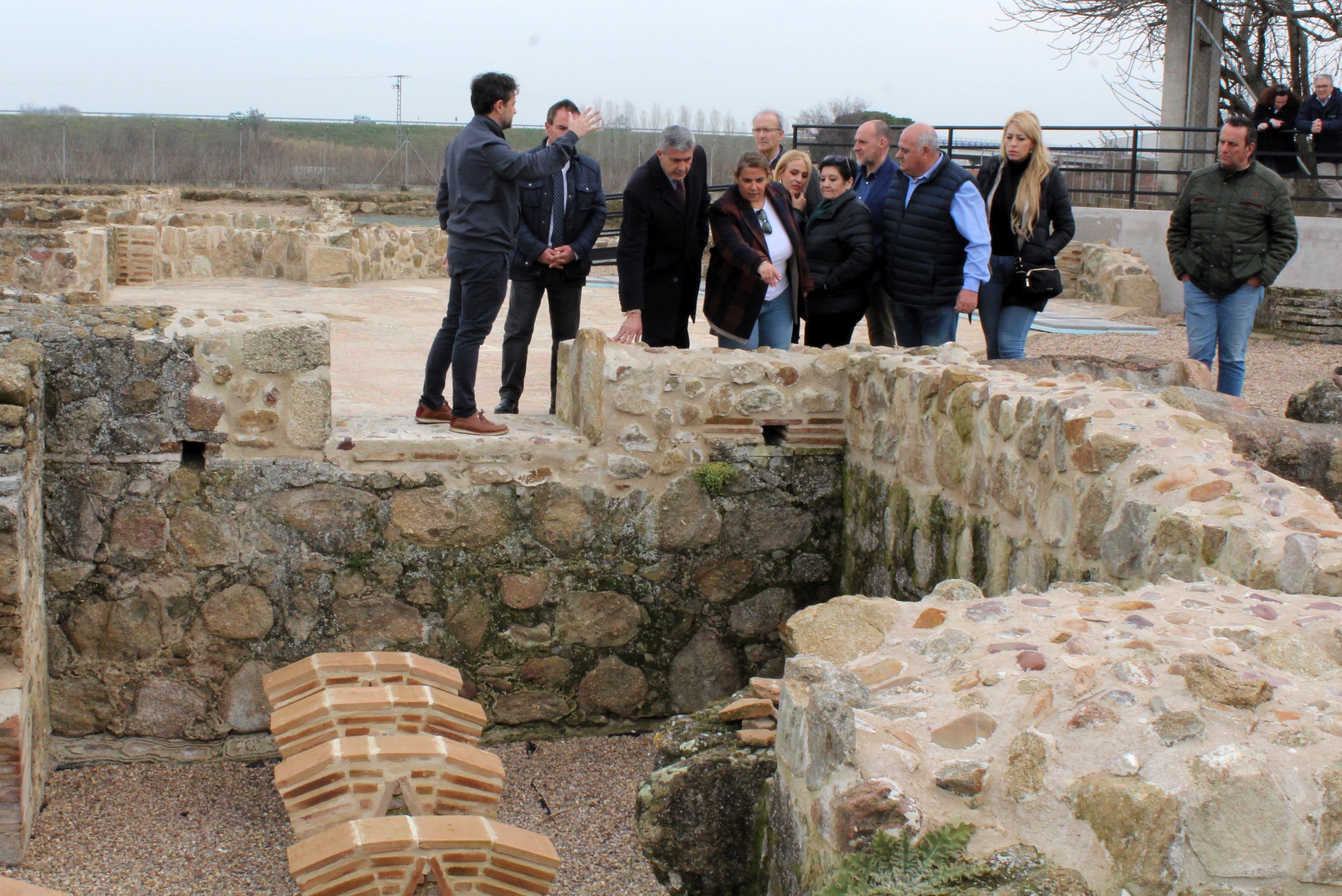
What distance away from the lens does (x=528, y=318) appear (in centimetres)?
565

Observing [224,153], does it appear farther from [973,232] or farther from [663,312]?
[973,232]

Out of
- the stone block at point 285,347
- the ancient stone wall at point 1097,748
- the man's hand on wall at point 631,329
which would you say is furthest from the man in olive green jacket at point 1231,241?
the stone block at point 285,347

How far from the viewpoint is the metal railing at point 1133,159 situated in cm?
1338

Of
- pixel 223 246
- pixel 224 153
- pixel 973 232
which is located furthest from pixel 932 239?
pixel 224 153

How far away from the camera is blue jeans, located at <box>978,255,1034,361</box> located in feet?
18.7

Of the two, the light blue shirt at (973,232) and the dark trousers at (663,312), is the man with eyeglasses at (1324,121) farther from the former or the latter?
the dark trousers at (663,312)

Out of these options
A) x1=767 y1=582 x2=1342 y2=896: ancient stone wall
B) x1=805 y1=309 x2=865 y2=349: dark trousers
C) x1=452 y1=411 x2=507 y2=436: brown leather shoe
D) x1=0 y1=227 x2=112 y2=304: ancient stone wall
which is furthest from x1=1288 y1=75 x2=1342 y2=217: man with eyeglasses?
x1=0 y1=227 x2=112 y2=304: ancient stone wall

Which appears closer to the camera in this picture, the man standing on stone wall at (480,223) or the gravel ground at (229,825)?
the gravel ground at (229,825)

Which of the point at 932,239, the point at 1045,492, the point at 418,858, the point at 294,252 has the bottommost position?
the point at 418,858

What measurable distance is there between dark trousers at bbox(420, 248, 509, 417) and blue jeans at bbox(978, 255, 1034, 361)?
2214 millimetres

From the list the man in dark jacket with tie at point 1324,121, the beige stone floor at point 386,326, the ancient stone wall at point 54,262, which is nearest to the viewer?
the beige stone floor at point 386,326

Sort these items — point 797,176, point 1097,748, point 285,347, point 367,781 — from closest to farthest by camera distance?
point 1097,748 → point 367,781 → point 285,347 → point 797,176

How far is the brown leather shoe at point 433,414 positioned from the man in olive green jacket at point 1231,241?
11.8 ft

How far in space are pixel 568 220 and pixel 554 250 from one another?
21 cm
